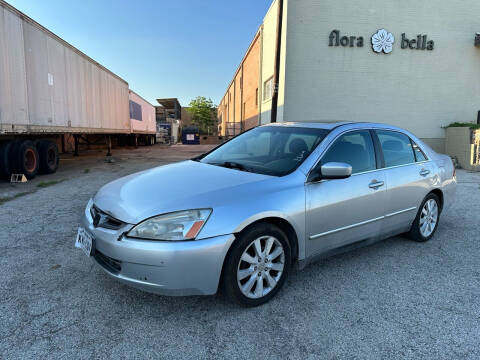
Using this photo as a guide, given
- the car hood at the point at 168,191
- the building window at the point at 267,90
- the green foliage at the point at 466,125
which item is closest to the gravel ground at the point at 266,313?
the car hood at the point at 168,191

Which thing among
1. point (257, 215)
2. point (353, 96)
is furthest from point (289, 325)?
point (353, 96)

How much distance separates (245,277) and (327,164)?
3.83 ft

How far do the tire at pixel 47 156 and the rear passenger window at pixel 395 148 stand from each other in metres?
9.09

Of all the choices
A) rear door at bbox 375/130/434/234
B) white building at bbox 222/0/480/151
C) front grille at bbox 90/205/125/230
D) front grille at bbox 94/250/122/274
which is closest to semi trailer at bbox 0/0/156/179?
front grille at bbox 90/205/125/230

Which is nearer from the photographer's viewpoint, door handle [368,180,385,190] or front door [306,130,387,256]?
front door [306,130,387,256]

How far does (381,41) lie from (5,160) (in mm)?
13212

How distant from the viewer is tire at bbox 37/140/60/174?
30.2 feet

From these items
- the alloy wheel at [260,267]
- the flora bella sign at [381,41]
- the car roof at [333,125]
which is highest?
the flora bella sign at [381,41]

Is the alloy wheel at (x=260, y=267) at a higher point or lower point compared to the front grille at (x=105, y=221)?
lower

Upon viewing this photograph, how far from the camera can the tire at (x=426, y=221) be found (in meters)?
3.94

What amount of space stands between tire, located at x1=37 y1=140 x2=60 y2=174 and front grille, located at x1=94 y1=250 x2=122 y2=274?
8154 millimetres

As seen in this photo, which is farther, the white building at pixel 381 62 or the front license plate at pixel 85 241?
the white building at pixel 381 62

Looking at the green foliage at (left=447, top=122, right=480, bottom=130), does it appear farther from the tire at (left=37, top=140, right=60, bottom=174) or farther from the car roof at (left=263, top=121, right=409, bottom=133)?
the tire at (left=37, top=140, right=60, bottom=174)

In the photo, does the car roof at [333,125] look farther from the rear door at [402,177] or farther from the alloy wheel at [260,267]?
the alloy wheel at [260,267]
